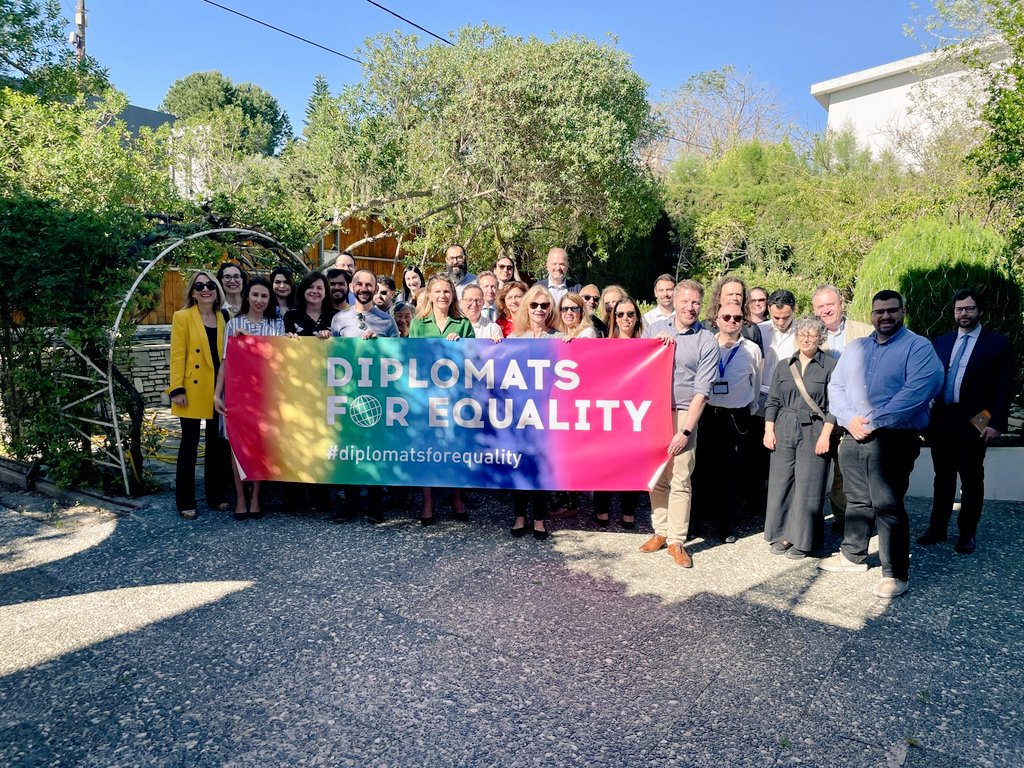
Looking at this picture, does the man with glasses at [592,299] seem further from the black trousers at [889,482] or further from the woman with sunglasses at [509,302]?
the black trousers at [889,482]

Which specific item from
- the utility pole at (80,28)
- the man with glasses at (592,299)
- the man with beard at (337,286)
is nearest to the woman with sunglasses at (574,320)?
the man with glasses at (592,299)

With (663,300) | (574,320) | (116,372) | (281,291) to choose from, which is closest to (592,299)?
(663,300)

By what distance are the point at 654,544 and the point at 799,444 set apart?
4.20ft

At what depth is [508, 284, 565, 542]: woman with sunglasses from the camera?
5.48 meters

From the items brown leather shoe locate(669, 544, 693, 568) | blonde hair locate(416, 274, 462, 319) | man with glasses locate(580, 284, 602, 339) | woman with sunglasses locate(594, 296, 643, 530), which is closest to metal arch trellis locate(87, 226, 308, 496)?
blonde hair locate(416, 274, 462, 319)

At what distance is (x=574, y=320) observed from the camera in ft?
18.4

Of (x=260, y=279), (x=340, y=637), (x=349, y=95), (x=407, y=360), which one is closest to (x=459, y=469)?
(x=407, y=360)

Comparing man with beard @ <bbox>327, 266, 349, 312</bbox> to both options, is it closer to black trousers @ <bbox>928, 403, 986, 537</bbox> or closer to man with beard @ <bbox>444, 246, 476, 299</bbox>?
man with beard @ <bbox>444, 246, 476, 299</bbox>

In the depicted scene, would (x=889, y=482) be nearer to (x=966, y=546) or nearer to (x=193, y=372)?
(x=966, y=546)

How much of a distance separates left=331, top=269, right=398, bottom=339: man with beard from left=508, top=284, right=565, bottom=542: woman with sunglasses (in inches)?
44.8

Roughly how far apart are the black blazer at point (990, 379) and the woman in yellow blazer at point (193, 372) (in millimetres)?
5980

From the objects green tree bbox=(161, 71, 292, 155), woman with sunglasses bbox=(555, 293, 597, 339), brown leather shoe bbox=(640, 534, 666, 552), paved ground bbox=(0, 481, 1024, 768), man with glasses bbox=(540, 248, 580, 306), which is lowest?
paved ground bbox=(0, 481, 1024, 768)

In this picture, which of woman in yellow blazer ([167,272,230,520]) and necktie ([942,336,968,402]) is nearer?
necktie ([942,336,968,402])

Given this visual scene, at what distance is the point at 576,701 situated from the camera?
3.27m
